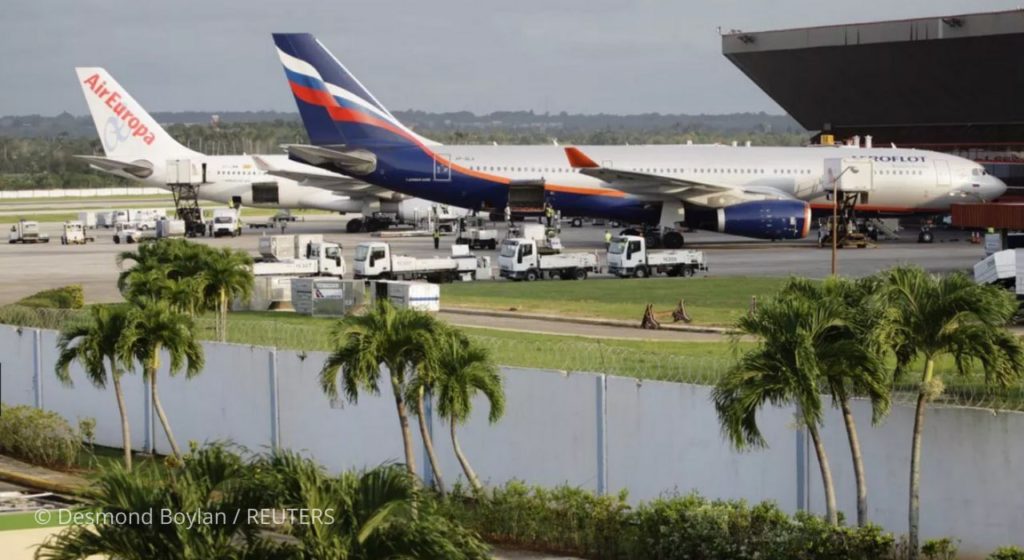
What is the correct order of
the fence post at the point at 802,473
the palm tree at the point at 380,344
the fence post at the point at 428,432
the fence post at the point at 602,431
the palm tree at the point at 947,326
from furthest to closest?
the fence post at the point at 428,432 < the fence post at the point at 602,431 < the palm tree at the point at 380,344 < the fence post at the point at 802,473 < the palm tree at the point at 947,326

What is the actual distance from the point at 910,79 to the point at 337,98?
36.7 meters

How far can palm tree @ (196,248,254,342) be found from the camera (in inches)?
1173

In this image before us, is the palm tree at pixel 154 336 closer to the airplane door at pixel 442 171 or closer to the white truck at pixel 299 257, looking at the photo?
the white truck at pixel 299 257

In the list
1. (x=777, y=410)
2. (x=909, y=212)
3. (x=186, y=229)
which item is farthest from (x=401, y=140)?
(x=777, y=410)

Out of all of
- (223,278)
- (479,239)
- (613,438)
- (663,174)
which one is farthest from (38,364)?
(663,174)

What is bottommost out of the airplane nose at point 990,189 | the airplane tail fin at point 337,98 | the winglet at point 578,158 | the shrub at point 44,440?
the shrub at point 44,440

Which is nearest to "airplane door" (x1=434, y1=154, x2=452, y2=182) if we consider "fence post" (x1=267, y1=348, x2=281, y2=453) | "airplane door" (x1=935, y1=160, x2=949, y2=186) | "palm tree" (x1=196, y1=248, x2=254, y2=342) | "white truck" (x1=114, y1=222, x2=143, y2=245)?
"white truck" (x1=114, y1=222, x2=143, y2=245)

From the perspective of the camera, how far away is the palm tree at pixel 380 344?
20.5 m

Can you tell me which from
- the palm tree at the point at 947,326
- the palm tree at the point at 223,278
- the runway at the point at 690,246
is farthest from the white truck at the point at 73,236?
→ the palm tree at the point at 947,326

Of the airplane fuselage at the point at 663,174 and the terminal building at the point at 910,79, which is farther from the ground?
the terminal building at the point at 910,79

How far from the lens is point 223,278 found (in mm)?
29812

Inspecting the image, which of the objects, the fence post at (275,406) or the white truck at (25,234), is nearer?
the fence post at (275,406)

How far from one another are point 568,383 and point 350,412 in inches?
177

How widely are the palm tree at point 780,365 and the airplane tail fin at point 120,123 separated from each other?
87411 millimetres
